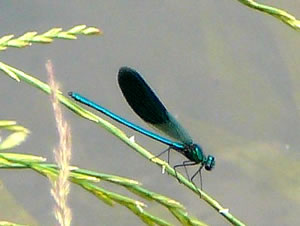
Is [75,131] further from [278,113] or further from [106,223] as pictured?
[278,113]

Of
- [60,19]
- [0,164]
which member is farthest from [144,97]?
[60,19]

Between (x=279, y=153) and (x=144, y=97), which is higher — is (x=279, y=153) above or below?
above

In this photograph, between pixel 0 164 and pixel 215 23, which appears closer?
pixel 0 164

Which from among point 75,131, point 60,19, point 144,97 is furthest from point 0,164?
point 60,19

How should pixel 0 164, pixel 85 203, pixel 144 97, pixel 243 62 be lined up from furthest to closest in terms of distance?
1. pixel 243 62
2. pixel 85 203
3. pixel 144 97
4. pixel 0 164

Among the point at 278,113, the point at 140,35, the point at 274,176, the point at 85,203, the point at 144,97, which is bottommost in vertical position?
the point at 144,97

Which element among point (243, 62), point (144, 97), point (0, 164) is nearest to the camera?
point (0, 164)

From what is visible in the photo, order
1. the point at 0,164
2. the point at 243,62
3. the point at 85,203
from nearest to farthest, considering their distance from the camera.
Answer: the point at 0,164 → the point at 85,203 → the point at 243,62

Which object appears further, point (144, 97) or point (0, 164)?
point (144, 97)

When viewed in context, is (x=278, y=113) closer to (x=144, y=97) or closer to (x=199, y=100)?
(x=199, y=100)
